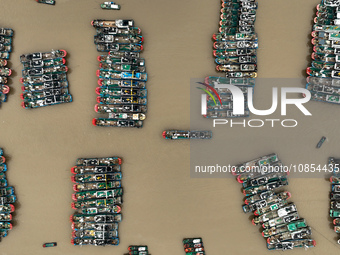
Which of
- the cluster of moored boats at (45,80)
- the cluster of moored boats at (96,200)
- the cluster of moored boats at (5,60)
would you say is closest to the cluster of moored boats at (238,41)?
the cluster of moored boats at (96,200)

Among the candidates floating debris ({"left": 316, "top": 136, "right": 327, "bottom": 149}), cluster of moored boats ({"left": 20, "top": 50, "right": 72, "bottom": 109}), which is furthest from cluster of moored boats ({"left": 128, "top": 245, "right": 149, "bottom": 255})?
floating debris ({"left": 316, "top": 136, "right": 327, "bottom": 149})

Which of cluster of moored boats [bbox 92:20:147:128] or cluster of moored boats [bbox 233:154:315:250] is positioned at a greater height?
cluster of moored boats [bbox 92:20:147:128]

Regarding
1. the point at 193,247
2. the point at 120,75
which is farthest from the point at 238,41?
the point at 193,247

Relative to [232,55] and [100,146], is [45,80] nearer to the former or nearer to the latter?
[100,146]

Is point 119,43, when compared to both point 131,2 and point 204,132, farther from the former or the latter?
point 204,132

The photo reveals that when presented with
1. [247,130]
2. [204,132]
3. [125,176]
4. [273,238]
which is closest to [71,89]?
[125,176]

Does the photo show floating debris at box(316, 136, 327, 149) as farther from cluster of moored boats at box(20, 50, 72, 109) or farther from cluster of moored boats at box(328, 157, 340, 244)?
cluster of moored boats at box(20, 50, 72, 109)
